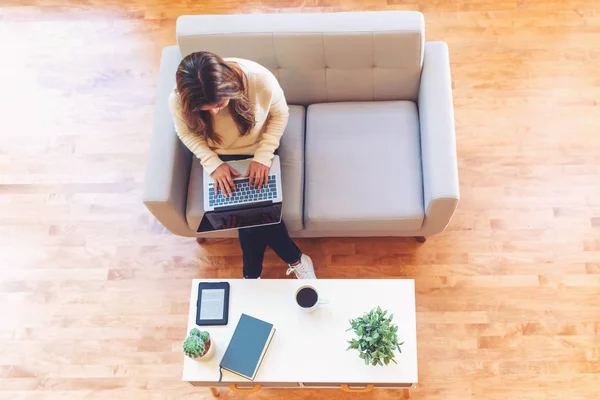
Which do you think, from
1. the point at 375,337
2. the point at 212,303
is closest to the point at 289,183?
the point at 212,303

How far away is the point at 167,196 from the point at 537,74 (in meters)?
1.90

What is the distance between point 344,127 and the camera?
228 cm

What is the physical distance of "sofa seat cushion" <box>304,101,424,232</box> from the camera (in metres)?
2.12

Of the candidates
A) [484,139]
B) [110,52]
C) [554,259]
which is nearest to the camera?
[554,259]

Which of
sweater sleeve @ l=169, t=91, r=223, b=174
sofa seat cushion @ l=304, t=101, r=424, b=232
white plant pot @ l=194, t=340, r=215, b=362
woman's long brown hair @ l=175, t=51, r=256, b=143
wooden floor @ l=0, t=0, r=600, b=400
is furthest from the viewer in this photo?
wooden floor @ l=0, t=0, r=600, b=400

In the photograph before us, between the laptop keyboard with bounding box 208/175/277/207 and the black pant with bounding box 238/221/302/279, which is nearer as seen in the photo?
the laptop keyboard with bounding box 208/175/277/207

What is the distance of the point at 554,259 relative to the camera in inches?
94.5

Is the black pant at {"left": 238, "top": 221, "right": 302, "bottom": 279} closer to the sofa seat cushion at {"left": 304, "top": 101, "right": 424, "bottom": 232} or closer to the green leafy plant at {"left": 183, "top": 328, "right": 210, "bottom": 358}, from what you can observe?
the sofa seat cushion at {"left": 304, "top": 101, "right": 424, "bottom": 232}

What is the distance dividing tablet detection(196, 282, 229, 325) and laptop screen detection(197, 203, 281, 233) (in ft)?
0.70

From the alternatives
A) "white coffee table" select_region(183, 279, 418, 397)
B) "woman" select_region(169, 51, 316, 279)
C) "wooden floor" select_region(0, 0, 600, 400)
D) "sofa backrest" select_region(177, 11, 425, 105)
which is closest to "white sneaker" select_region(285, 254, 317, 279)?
"woman" select_region(169, 51, 316, 279)

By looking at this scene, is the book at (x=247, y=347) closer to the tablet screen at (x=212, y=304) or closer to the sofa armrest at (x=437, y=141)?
the tablet screen at (x=212, y=304)

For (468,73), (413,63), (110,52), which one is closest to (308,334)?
(413,63)

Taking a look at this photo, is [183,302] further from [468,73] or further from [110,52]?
[468,73]

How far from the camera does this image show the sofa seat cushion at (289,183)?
2.15m
